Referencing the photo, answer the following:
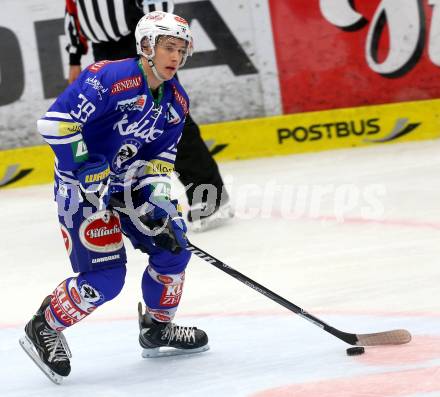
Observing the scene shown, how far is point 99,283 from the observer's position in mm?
3102

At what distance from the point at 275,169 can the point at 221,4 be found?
4.16ft

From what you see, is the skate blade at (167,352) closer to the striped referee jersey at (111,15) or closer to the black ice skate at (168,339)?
the black ice skate at (168,339)

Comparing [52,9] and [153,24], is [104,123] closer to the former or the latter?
[153,24]

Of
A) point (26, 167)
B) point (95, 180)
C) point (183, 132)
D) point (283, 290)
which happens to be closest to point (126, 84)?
point (95, 180)

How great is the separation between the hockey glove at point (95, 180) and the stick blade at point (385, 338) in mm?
895

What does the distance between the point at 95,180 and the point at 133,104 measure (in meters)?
0.28

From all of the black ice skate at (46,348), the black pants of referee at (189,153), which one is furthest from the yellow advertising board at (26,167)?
the black ice skate at (46,348)

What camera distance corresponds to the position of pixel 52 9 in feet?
22.9

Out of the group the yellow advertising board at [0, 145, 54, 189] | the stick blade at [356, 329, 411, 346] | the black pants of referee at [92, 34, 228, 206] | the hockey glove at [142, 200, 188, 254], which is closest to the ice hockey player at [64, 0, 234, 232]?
the black pants of referee at [92, 34, 228, 206]

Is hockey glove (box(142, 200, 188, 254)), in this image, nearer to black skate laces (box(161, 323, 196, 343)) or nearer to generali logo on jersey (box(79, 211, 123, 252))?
generali logo on jersey (box(79, 211, 123, 252))

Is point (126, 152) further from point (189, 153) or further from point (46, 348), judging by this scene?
point (189, 153)

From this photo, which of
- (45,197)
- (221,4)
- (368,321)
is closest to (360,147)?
(221,4)

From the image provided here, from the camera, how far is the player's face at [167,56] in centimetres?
314

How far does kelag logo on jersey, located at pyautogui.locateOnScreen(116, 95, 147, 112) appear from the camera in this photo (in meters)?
3.18
